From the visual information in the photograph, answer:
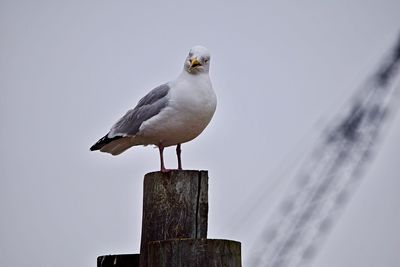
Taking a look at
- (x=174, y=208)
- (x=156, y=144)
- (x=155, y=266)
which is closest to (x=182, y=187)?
(x=174, y=208)

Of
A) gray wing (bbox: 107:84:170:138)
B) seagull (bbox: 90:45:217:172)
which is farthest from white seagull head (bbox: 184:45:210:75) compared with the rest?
gray wing (bbox: 107:84:170:138)

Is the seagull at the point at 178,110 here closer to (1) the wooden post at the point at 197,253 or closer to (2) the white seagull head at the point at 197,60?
(2) the white seagull head at the point at 197,60

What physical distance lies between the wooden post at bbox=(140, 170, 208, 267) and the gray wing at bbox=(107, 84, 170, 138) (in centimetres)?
164

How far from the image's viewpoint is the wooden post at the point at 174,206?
5.36 meters

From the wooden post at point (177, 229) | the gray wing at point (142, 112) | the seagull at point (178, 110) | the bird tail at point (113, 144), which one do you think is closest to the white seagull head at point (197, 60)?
the seagull at point (178, 110)

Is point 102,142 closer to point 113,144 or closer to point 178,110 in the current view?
point 113,144

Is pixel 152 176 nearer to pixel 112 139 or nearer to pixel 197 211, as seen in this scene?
pixel 197 211

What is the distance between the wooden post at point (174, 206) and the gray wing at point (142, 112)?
64.8 inches

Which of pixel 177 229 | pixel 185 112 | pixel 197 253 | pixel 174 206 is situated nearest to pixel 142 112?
pixel 185 112

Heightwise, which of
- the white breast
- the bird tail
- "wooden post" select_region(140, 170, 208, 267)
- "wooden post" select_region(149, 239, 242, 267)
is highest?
the white breast

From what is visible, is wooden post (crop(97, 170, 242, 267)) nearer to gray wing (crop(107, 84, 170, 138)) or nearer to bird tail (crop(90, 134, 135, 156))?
gray wing (crop(107, 84, 170, 138))

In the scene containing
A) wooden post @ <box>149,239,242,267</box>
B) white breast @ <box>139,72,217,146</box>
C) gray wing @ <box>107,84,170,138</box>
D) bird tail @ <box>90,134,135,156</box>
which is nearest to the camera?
wooden post @ <box>149,239,242,267</box>

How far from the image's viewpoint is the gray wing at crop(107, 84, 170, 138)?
287 inches

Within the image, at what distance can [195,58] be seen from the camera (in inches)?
281
